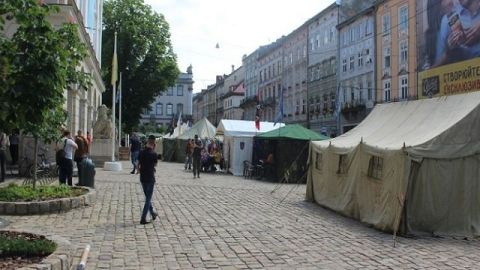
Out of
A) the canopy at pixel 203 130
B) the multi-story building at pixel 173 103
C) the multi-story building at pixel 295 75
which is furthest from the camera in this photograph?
the multi-story building at pixel 173 103

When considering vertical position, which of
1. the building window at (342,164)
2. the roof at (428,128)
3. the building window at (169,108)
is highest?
the building window at (169,108)

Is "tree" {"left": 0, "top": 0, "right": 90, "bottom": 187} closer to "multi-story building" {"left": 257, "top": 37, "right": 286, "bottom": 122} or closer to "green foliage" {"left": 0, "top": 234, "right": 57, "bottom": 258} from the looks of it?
"green foliage" {"left": 0, "top": 234, "right": 57, "bottom": 258}

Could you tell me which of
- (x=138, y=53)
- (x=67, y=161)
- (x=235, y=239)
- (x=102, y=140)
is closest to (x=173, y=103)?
(x=138, y=53)

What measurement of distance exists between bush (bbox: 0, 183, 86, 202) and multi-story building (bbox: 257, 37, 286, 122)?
57.9 metres

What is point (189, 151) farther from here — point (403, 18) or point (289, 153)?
point (403, 18)

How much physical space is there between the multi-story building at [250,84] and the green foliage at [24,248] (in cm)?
7735

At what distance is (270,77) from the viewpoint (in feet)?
251

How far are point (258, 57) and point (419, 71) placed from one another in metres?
47.0

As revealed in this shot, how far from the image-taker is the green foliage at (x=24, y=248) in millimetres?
6512

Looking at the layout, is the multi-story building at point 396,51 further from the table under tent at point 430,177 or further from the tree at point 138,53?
the table under tent at point 430,177

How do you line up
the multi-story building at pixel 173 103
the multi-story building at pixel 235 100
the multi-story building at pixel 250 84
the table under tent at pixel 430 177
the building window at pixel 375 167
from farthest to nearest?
the multi-story building at pixel 173 103 < the multi-story building at pixel 235 100 < the multi-story building at pixel 250 84 < the building window at pixel 375 167 < the table under tent at pixel 430 177

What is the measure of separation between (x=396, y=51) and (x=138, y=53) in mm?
24168

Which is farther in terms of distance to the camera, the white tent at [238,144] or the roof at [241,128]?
the roof at [241,128]

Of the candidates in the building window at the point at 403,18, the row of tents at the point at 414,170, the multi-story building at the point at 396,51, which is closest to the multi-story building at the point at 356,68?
the multi-story building at the point at 396,51
